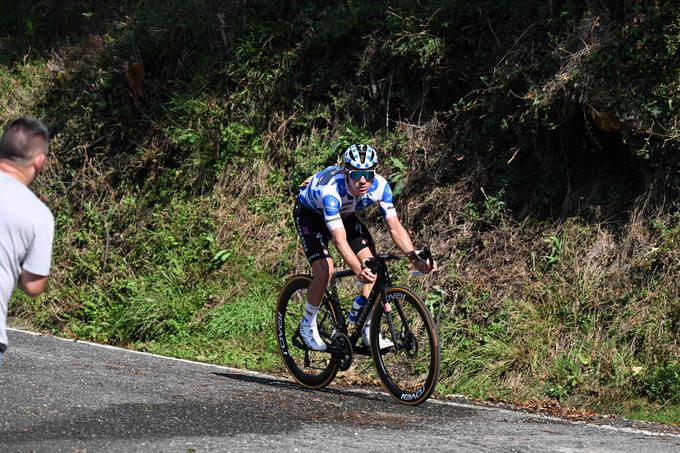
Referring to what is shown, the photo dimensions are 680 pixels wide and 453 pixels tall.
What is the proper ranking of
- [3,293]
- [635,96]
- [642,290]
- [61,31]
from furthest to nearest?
[61,31] → [635,96] → [642,290] → [3,293]

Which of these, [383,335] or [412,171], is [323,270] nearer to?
[383,335]

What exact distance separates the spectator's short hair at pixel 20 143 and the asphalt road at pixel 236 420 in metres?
2.08

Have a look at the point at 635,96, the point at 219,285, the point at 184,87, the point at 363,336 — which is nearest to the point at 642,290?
the point at 635,96

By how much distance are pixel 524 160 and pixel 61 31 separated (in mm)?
12451

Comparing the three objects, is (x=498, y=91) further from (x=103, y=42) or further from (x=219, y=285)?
(x=103, y=42)

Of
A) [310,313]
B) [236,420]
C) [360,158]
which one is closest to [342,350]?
[310,313]

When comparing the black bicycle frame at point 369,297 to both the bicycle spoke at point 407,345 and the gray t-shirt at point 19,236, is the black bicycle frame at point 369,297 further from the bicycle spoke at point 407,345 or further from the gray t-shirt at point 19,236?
the gray t-shirt at point 19,236

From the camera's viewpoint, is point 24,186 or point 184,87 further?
point 184,87

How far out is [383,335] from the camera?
8.96 m

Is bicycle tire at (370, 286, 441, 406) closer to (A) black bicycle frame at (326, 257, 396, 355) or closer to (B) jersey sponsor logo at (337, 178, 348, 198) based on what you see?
(A) black bicycle frame at (326, 257, 396, 355)

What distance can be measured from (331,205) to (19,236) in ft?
13.9

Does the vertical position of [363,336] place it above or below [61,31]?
below

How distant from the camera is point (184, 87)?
1714cm

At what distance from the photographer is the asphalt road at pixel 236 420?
266 inches
